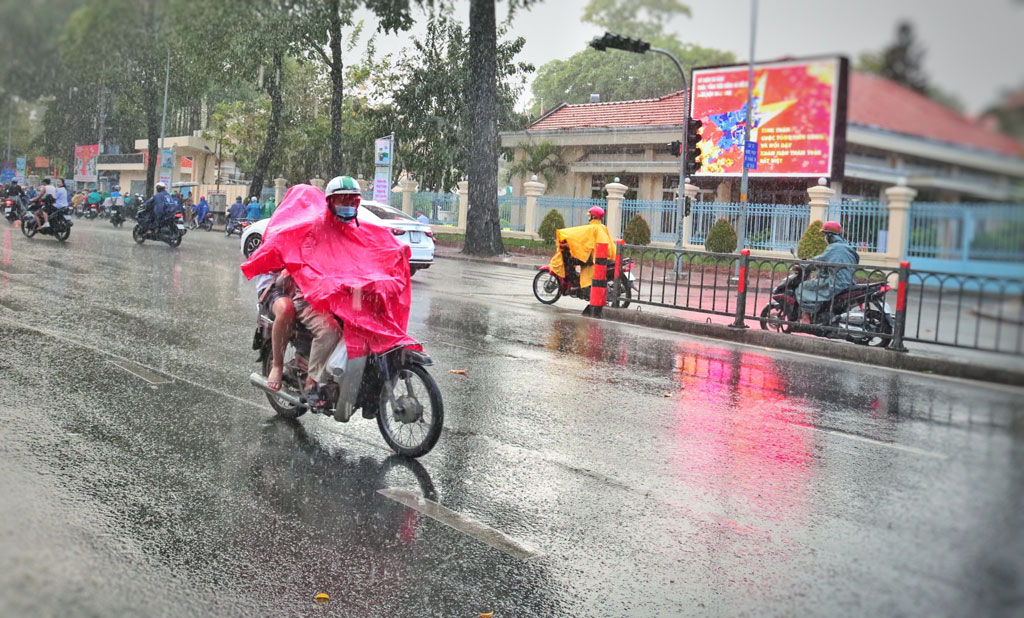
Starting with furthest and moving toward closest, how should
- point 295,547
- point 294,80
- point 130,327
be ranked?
point 130,327
point 295,547
point 294,80

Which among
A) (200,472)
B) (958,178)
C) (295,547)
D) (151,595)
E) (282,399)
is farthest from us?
(282,399)

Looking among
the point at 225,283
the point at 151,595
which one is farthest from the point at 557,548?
the point at 225,283

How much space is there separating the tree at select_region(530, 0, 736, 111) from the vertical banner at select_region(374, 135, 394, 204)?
2483 centimetres

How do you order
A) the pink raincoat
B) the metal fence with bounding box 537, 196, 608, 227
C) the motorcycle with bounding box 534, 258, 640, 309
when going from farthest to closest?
1. the metal fence with bounding box 537, 196, 608, 227
2. the motorcycle with bounding box 534, 258, 640, 309
3. the pink raincoat

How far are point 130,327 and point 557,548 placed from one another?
6428 millimetres

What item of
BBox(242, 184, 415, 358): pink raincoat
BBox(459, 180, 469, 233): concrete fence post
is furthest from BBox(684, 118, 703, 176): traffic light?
BBox(459, 180, 469, 233): concrete fence post

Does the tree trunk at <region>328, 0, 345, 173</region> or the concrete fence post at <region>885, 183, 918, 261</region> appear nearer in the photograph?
the concrete fence post at <region>885, 183, 918, 261</region>

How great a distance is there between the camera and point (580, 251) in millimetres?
13781

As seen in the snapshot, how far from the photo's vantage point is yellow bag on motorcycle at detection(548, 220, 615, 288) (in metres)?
13.7

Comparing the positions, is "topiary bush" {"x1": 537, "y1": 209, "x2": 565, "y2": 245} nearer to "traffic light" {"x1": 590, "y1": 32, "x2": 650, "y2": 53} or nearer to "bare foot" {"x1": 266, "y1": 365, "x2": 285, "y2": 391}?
"bare foot" {"x1": 266, "y1": 365, "x2": 285, "y2": 391}

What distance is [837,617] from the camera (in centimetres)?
193

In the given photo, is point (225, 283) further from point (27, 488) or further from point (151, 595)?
point (151, 595)

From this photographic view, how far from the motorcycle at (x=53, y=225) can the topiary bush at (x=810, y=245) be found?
48.8ft

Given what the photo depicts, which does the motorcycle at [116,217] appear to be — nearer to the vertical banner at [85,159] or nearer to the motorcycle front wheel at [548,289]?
the motorcycle front wheel at [548,289]
